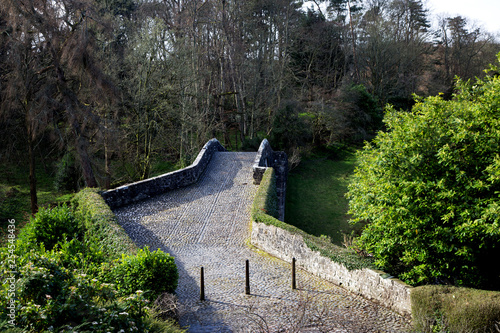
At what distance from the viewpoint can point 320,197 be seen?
23.8 m

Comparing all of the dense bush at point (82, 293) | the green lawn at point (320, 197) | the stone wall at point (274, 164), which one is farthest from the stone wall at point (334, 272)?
the green lawn at point (320, 197)

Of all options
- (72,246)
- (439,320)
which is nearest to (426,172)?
(439,320)

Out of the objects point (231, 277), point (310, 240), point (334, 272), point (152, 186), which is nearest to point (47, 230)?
point (231, 277)

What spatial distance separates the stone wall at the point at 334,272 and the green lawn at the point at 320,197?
22.1ft

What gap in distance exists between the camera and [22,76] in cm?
1573

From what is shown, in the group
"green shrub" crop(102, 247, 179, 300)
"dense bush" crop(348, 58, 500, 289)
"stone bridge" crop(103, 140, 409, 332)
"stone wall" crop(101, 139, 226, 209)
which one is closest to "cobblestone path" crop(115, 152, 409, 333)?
"stone bridge" crop(103, 140, 409, 332)

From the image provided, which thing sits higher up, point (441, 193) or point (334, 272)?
point (441, 193)

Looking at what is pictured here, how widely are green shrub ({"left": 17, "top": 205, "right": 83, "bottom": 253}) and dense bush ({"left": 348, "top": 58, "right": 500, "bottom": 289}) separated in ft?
25.2

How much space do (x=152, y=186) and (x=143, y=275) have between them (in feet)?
28.0

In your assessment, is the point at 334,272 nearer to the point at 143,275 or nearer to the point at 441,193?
the point at 441,193

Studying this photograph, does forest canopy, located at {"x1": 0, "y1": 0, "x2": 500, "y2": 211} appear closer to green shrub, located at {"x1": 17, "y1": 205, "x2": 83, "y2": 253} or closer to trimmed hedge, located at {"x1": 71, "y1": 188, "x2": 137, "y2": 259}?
trimmed hedge, located at {"x1": 71, "y1": 188, "x2": 137, "y2": 259}

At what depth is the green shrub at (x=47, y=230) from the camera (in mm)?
9016

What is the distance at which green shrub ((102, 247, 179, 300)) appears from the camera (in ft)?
21.7

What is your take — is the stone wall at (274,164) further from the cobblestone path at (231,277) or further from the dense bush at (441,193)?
the dense bush at (441,193)
